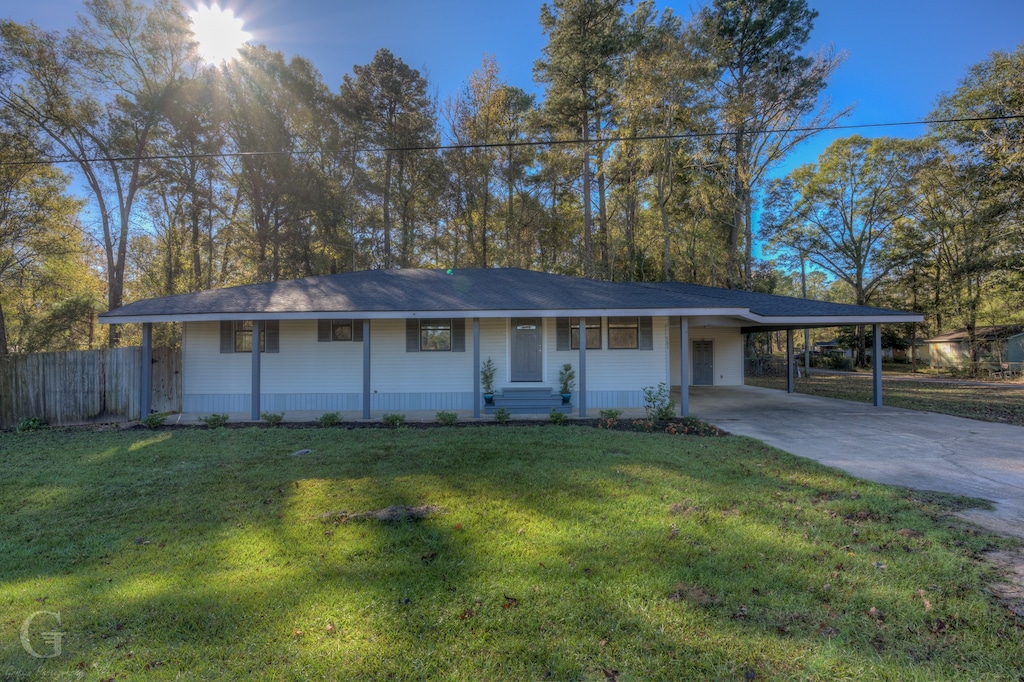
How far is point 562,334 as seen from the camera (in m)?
Result: 10.9

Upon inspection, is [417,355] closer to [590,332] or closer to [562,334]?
[562,334]

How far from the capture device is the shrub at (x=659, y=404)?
29.7ft

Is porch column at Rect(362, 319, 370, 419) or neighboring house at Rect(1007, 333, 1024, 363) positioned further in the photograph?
neighboring house at Rect(1007, 333, 1024, 363)

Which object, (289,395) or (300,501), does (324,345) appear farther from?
(300,501)

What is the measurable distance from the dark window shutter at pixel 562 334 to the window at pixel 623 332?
3.83 feet

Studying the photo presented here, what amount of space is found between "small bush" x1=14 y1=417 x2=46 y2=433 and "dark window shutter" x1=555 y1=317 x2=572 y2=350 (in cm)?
1178

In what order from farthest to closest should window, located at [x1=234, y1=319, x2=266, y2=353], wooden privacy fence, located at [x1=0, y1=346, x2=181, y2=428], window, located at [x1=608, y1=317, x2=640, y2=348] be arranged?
window, located at [x1=608, y1=317, x2=640, y2=348], window, located at [x1=234, y1=319, x2=266, y2=353], wooden privacy fence, located at [x1=0, y1=346, x2=181, y2=428]

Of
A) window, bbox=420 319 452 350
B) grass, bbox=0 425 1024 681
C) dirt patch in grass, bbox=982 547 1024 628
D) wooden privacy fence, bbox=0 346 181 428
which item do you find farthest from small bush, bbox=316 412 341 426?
dirt patch in grass, bbox=982 547 1024 628

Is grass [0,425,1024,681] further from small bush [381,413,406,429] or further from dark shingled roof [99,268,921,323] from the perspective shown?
dark shingled roof [99,268,921,323]

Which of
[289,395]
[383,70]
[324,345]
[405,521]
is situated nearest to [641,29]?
[383,70]

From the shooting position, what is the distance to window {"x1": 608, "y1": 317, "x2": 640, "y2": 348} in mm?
11031

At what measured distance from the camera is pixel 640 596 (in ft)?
8.84

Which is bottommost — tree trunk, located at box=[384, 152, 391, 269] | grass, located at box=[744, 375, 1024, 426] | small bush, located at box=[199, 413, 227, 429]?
grass, located at box=[744, 375, 1024, 426]

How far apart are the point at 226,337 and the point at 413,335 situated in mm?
4939
